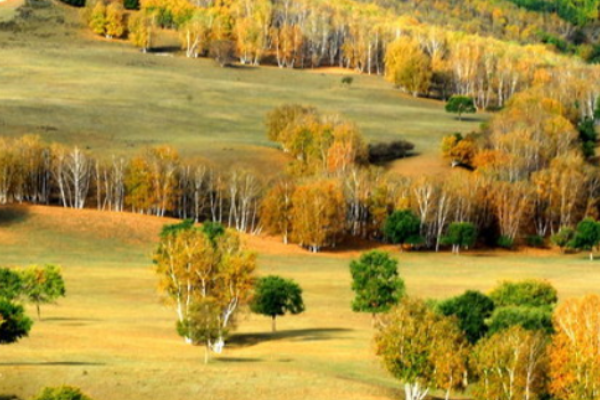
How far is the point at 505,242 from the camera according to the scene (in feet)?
486

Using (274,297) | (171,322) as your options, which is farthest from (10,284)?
(274,297)

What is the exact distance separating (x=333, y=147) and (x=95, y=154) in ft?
96.8

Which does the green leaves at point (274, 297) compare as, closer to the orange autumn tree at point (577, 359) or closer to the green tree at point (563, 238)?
the orange autumn tree at point (577, 359)

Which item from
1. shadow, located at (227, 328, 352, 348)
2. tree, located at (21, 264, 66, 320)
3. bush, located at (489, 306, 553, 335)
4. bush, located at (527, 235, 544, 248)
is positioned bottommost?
bush, located at (527, 235, 544, 248)

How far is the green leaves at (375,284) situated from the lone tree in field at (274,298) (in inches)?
214

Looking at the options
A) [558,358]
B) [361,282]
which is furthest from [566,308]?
[361,282]

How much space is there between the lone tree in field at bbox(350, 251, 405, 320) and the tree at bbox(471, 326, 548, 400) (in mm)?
27125

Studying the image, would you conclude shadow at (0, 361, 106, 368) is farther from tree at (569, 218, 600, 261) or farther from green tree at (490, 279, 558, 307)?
tree at (569, 218, 600, 261)

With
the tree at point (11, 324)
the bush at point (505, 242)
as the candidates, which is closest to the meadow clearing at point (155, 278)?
the tree at point (11, 324)

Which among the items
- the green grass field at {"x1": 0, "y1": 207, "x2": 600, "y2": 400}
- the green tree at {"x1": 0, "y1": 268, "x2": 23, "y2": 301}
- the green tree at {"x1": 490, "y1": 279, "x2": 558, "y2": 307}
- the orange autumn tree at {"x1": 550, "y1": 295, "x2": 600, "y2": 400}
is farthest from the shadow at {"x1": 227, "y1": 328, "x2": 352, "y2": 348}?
the orange autumn tree at {"x1": 550, "y1": 295, "x2": 600, "y2": 400}

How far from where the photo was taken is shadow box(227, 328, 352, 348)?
8881 centimetres

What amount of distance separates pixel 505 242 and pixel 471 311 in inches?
2503

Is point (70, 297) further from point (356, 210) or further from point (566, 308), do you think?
point (356, 210)

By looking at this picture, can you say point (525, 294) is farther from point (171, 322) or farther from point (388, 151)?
point (388, 151)
